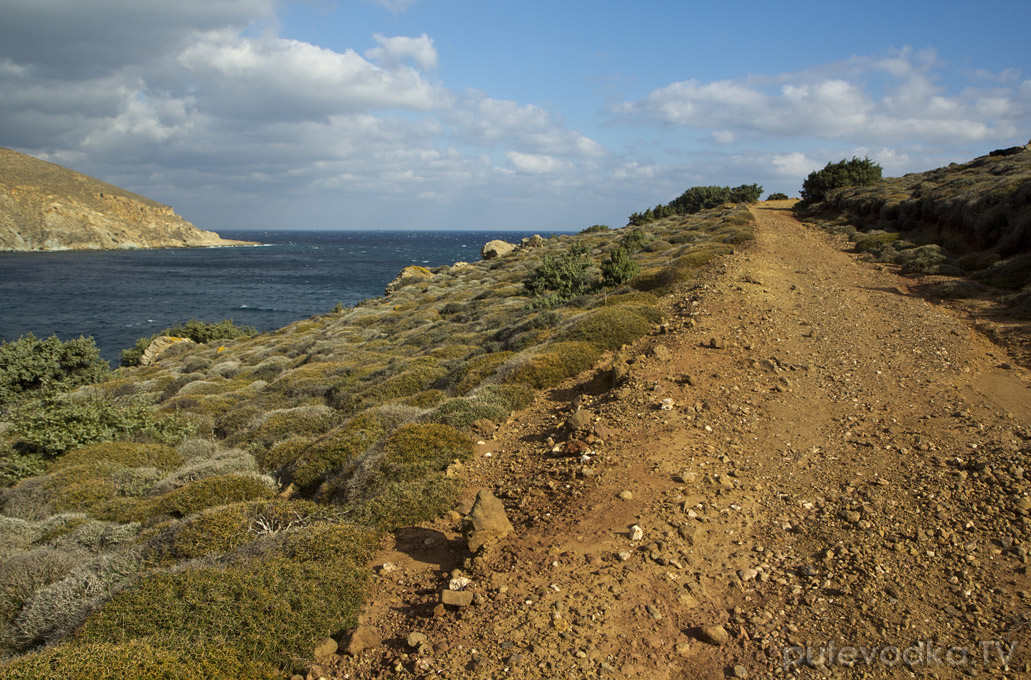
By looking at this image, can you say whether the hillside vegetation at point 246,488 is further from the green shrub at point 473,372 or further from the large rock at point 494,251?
the large rock at point 494,251

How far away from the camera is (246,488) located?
8133mm

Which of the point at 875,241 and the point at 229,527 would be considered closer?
the point at 229,527

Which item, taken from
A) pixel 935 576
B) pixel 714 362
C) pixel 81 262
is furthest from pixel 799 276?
pixel 81 262

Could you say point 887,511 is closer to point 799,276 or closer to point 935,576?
point 935,576

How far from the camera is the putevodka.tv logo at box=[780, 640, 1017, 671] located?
11.8ft

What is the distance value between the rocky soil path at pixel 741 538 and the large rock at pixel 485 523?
149mm

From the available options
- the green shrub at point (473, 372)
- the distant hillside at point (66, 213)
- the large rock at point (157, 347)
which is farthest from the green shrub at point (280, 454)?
the distant hillside at point (66, 213)

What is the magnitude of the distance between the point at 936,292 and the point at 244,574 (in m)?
17.8

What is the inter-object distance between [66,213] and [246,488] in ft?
523

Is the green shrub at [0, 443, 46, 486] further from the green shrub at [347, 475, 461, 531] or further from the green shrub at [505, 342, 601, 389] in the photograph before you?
the green shrub at [505, 342, 601, 389]

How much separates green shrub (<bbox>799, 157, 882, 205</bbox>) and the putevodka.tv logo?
4864 cm

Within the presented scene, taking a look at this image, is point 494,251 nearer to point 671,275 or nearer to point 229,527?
point 671,275

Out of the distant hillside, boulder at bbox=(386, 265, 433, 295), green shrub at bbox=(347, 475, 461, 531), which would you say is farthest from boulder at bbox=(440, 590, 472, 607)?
the distant hillside

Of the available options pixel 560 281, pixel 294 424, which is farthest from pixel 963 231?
pixel 294 424
